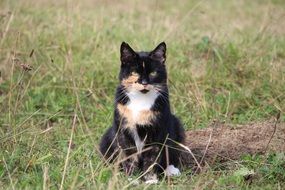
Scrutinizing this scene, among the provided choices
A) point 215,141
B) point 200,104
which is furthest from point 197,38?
point 215,141

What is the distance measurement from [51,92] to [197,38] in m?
2.30

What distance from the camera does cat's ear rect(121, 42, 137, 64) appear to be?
16.4 feet

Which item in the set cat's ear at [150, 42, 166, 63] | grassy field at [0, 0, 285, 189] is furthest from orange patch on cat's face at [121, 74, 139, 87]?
grassy field at [0, 0, 285, 189]

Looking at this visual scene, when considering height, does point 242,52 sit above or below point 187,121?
above

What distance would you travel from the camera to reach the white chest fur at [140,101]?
5004 millimetres

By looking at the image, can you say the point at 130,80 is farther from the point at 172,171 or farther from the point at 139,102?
the point at 172,171

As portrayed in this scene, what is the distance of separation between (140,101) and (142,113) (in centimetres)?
10

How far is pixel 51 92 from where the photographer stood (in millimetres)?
7121

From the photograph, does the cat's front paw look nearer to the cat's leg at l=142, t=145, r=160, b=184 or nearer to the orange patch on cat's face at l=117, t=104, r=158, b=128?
the cat's leg at l=142, t=145, r=160, b=184

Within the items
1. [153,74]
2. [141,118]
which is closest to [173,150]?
[141,118]

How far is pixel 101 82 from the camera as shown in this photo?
7.25 meters

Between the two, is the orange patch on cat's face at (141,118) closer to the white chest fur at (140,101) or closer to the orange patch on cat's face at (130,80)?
the white chest fur at (140,101)

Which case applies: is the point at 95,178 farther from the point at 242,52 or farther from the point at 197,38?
the point at 197,38

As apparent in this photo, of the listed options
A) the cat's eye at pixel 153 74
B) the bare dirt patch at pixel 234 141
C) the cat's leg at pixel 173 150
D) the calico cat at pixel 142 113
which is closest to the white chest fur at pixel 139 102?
the calico cat at pixel 142 113
